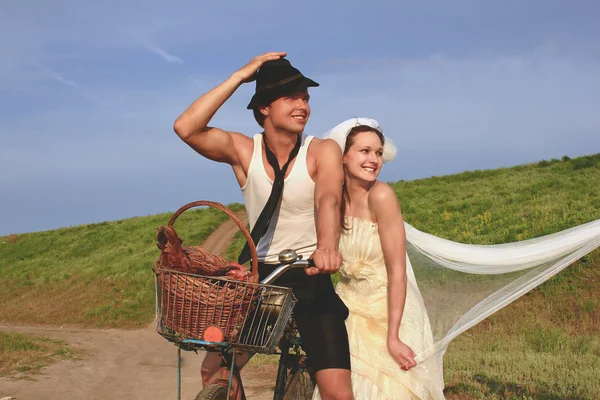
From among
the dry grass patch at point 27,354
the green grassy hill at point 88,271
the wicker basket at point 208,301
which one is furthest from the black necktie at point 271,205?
the green grassy hill at point 88,271

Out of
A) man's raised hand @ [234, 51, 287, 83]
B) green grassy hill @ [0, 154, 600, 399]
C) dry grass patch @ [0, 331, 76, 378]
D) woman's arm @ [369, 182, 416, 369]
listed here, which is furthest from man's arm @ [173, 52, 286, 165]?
dry grass patch @ [0, 331, 76, 378]

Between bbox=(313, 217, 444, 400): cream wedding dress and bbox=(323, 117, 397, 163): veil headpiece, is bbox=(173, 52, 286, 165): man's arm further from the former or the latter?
bbox=(313, 217, 444, 400): cream wedding dress

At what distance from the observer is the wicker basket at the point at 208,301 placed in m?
3.00

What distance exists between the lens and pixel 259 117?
396 cm

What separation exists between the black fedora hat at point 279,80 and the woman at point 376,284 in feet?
1.78

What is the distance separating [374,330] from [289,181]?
1155mm

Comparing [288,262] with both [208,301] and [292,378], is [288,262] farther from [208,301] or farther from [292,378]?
[292,378]

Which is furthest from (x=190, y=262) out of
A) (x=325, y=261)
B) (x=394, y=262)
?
(x=394, y=262)

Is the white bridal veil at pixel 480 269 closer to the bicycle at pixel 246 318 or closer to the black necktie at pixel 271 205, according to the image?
the black necktie at pixel 271 205

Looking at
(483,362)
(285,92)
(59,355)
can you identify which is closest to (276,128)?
(285,92)

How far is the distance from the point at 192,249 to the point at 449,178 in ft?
110

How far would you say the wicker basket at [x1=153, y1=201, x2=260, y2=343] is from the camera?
3004mm

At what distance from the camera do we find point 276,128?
3820 mm

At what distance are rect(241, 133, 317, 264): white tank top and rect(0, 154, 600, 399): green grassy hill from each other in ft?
13.5
